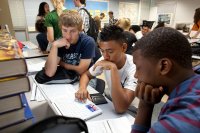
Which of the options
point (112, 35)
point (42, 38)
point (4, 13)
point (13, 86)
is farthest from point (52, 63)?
point (4, 13)

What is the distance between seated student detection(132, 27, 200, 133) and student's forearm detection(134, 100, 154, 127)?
124 mm

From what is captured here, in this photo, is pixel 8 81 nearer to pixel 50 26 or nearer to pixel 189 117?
pixel 189 117

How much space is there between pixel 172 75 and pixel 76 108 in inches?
22.5

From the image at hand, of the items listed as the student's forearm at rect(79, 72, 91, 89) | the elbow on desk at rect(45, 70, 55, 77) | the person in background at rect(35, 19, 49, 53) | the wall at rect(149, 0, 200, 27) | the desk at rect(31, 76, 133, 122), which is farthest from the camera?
the wall at rect(149, 0, 200, 27)

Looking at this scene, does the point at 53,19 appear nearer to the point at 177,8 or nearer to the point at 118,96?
the point at 118,96

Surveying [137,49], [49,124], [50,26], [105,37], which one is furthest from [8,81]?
[50,26]

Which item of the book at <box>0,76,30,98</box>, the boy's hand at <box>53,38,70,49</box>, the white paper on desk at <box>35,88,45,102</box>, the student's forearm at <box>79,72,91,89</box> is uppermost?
the boy's hand at <box>53,38,70,49</box>

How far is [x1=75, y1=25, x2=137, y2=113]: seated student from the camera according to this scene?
1.00 metres

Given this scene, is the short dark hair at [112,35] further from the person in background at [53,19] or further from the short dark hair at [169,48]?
the person in background at [53,19]

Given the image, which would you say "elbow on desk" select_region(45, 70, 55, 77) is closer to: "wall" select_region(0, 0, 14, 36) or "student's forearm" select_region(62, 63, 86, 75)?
"student's forearm" select_region(62, 63, 86, 75)

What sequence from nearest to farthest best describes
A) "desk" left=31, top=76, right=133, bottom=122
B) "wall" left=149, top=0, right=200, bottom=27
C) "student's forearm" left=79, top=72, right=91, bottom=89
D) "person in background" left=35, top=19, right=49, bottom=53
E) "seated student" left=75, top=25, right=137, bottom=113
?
"desk" left=31, top=76, right=133, bottom=122
"seated student" left=75, top=25, right=137, bottom=113
"student's forearm" left=79, top=72, right=91, bottom=89
"person in background" left=35, top=19, right=49, bottom=53
"wall" left=149, top=0, right=200, bottom=27

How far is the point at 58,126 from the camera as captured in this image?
44 centimetres

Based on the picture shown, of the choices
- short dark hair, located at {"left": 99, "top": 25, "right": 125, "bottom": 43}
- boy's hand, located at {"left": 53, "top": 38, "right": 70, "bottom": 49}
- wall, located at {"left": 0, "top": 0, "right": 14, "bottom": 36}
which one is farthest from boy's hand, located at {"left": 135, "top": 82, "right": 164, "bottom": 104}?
wall, located at {"left": 0, "top": 0, "right": 14, "bottom": 36}

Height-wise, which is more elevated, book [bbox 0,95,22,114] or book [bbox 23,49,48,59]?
book [bbox 0,95,22,114]
